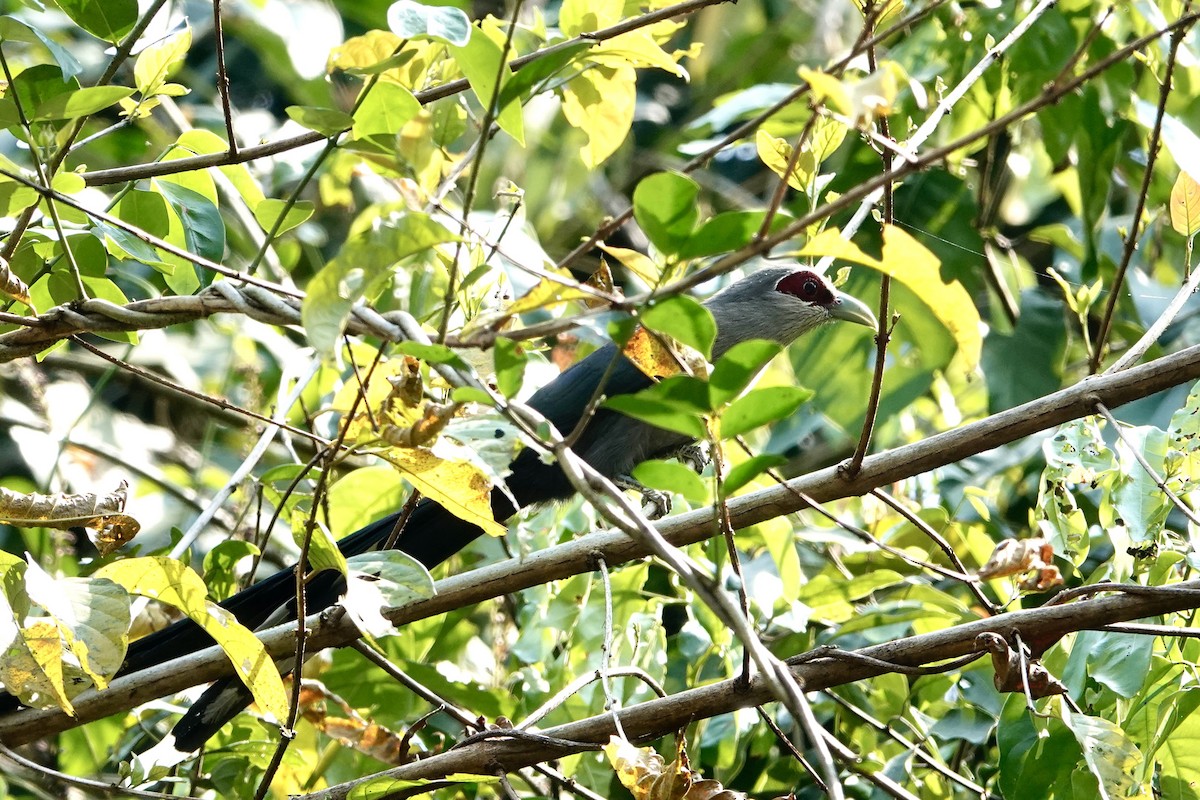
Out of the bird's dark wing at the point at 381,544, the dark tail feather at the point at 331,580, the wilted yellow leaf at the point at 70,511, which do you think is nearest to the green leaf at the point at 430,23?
the bird's dark wing at the point at 381,544

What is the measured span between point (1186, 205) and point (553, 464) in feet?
5.69

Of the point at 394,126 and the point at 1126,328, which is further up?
the point at 394,126

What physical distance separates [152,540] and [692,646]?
266 centimetres

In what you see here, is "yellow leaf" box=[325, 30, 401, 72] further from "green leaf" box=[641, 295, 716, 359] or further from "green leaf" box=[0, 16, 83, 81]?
"green leaf" box=[641, 295, 716, 359]

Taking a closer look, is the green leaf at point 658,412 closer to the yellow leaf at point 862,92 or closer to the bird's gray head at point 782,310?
the yellow leaf at point 862,92

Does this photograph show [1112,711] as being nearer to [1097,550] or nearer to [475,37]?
[1097,550]

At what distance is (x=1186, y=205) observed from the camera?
2432 millimetres

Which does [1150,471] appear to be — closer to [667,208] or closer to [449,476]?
[667,208]

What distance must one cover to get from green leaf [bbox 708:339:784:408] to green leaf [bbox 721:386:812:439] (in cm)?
2

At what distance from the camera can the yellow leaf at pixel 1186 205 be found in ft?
7.94

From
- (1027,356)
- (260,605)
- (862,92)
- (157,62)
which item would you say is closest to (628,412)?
(862,92)

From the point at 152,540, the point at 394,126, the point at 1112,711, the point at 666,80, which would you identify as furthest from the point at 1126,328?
the point at 666,80

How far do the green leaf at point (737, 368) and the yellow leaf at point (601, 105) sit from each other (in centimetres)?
Answer: 90

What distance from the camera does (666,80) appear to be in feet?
26.7
